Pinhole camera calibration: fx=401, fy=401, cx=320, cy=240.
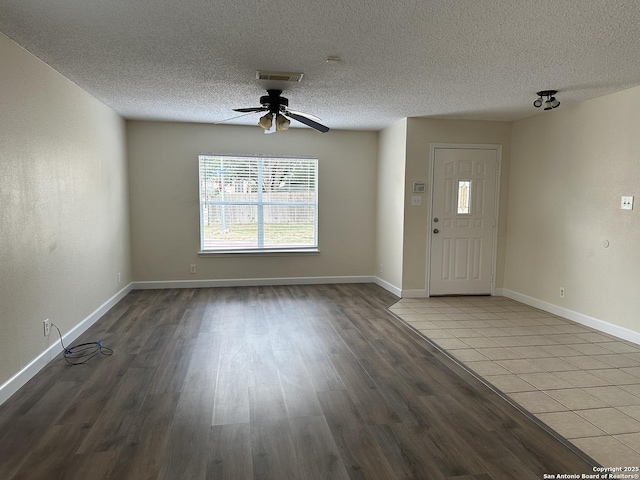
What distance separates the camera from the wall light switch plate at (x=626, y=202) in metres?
3.86

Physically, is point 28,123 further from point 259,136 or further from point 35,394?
point 259,136

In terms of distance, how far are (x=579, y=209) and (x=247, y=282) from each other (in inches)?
177

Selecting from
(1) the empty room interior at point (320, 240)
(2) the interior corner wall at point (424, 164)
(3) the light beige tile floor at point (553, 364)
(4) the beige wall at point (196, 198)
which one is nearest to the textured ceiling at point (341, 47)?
(1) the empty room interior at point (320, 240)

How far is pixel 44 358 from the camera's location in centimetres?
314

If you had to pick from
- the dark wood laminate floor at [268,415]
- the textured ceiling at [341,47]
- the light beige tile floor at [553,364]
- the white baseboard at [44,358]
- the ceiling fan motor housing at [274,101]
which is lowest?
the dark wood laminate floor at [268,415]

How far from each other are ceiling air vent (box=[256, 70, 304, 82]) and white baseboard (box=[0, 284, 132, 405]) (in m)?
2.80

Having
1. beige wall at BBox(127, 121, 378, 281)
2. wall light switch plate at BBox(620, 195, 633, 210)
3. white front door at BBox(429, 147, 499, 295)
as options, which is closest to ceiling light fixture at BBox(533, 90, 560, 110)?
wall light switch plate at BBox(620, 195, 633, 210)

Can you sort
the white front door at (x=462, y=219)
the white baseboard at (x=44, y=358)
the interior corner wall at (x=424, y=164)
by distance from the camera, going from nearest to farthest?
1. the white baseboard at (x=44, y=358)
2. the interior corner wall at (x=424, y=164)
3. the white front door at (x=462, y=219)

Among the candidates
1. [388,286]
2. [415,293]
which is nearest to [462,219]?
[415,293]

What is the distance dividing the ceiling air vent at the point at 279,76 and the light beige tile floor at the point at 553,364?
2.72 meters

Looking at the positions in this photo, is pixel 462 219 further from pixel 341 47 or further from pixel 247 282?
pixel 341 47

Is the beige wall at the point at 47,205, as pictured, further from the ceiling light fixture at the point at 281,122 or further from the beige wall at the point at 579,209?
the beige wall at the point at 579,209

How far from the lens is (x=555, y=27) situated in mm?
2508

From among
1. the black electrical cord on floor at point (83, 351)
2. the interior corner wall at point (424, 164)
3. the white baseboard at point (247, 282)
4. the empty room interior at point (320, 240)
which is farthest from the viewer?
the white baseboard at point (247, 282)
